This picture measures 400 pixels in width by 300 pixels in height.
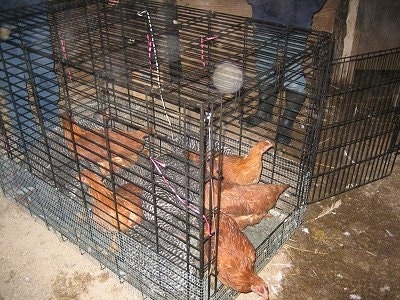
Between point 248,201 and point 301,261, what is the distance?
0.67 metres

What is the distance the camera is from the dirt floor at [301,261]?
287 cm

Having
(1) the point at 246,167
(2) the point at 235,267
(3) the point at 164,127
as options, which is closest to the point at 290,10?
(1) the point at 246,167

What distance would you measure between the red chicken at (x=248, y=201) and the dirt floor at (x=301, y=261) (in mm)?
399

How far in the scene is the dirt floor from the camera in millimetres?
2868

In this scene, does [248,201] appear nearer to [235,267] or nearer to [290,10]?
[235,267]

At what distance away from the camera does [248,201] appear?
3164 mm

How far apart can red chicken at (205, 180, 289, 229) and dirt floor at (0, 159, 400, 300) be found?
399mm

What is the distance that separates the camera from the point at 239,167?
3467 mm

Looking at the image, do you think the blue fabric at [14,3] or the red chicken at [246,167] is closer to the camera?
the red chicken at [246,167]

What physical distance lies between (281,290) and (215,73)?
1.91m

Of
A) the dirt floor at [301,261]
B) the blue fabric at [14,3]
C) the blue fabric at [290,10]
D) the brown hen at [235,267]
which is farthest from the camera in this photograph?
the blue fabric at [290,10]

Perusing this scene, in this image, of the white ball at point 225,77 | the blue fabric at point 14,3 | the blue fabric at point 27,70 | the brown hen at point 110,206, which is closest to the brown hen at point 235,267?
the brown hen at point 110,206

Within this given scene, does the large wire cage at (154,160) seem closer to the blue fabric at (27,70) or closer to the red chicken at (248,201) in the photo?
the blue fabric at (27,70)

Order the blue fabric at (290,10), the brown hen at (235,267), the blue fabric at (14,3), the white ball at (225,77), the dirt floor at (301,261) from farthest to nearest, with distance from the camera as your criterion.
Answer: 1. the blue fabric at (290,10)
2. the blue fabric at (14,3)
3. the white ball at (225,77)
4. the dirt floor at (301,261)
5. the brown hen at (235,267)
